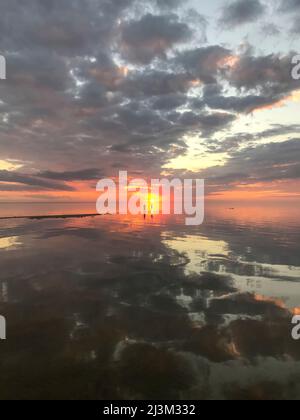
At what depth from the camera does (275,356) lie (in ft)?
33.6

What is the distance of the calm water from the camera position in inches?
338

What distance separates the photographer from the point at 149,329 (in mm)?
12211

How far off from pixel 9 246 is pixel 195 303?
2525cm

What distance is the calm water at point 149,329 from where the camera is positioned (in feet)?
28.2

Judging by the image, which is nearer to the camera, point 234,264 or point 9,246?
point 234,264

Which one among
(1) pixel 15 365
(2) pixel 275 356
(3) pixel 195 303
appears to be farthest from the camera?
(3) pixel 195 303
